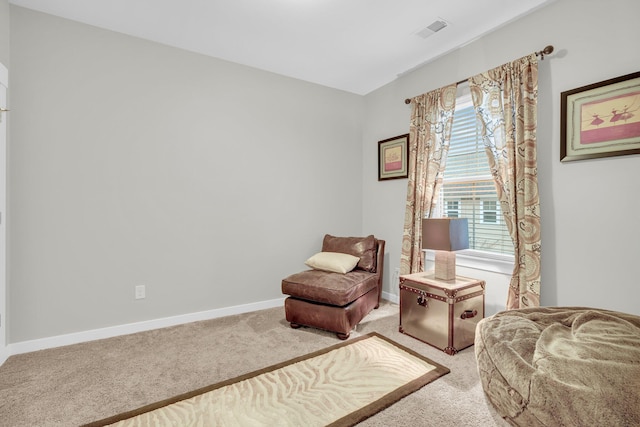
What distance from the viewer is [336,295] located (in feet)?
8.29

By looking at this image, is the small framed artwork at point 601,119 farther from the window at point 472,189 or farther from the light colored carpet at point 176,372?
the light colored carpet at point 176,372

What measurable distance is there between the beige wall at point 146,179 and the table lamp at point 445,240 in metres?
1.58

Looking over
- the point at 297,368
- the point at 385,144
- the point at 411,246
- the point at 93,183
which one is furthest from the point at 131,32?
the point at 411,246

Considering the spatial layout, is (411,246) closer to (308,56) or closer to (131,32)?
(308,56)

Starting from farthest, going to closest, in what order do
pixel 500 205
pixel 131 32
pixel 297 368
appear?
pixel 131 32 → pixel 500 205 → pixel 297 368

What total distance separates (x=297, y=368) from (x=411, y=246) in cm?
173

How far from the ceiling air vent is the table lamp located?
1.65m

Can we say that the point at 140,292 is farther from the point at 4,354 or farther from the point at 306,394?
the point at 306,394

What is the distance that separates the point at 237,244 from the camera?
3.21m

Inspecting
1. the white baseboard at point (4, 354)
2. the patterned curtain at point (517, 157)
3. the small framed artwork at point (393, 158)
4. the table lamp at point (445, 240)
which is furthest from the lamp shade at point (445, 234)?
the white baseboard at point (4, 354)

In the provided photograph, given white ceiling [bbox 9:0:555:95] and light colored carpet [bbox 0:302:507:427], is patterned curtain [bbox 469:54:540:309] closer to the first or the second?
white ceiling [bbox 9:0:555:95]

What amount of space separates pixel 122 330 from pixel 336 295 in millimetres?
1940

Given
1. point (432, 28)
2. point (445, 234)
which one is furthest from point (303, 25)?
point (445, 234)

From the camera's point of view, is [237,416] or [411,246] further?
[411,246]
